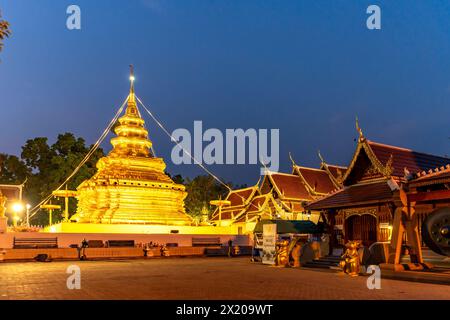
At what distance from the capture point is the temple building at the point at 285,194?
4412cm

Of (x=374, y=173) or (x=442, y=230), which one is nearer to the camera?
(x=442, y=230)

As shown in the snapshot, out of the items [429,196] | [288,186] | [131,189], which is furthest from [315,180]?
[429,196]

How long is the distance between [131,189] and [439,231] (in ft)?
82.6

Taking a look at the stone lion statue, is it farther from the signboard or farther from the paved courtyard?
the signboard

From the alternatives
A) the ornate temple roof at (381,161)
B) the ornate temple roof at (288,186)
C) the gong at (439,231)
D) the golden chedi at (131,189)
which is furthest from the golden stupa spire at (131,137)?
the gong at (439,231)

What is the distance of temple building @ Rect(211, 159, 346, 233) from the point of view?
4412cm

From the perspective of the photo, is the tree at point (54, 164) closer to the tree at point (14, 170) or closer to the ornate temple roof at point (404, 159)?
the tree at point (14, 170)

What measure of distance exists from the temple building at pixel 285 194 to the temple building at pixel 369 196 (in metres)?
18.5

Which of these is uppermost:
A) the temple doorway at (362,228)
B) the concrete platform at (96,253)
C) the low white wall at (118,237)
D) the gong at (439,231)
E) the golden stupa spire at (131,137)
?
the golden stupa spire at (131,137)

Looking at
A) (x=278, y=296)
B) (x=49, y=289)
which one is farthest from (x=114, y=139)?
(x=278, y=296)

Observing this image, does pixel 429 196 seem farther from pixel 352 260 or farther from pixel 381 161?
pixel 381 161

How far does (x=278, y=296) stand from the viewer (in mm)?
10906
